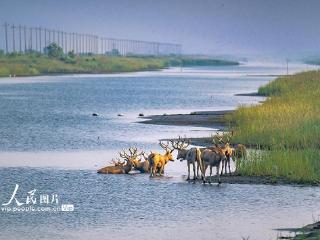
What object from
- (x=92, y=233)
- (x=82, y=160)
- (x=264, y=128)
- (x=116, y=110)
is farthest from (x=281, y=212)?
(x=116, y=110)

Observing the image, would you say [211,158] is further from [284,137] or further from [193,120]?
[193,120]

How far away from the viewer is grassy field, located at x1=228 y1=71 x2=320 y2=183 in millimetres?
33125

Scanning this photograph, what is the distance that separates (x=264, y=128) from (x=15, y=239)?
76.4 ft

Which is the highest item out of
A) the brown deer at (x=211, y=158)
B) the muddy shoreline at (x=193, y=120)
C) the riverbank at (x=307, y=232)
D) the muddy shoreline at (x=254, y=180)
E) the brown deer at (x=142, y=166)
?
the muddy shoreline at (x=193, y=120)

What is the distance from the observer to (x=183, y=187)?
31750 millimetres

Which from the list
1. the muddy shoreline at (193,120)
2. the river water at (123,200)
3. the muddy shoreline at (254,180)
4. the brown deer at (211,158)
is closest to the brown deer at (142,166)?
the river water at (123,200)

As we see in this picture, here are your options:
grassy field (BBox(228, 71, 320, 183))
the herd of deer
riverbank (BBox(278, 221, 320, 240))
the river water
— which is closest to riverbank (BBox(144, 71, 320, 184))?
grassy field (BBox(228, 71, 320, 183))

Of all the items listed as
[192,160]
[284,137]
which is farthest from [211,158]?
[284,137]

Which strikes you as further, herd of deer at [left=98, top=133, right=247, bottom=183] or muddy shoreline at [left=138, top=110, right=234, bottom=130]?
muddy shoreline at [left=138, top=110, right=234, bottom=130]

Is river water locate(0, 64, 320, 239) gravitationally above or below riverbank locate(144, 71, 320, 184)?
below

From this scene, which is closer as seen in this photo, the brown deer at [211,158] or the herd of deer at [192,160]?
the brown deer at [211,158]

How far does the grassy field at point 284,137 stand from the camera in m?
33.1

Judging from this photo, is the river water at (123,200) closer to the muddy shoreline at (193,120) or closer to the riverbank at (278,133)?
the riverbank at (278,133)

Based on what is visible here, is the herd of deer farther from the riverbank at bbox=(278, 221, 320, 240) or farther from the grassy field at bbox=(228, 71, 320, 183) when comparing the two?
the riverbank at bbox=(278, 221, 320, 240)
